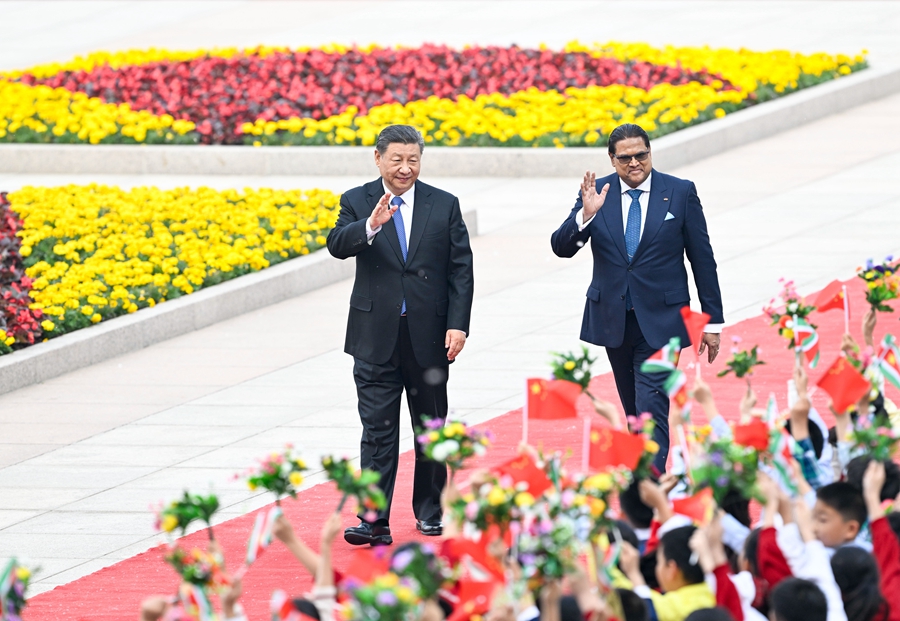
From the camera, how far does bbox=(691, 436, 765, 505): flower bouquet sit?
472cm

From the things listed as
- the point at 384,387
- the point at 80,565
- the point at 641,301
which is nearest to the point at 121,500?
the point at 80,565

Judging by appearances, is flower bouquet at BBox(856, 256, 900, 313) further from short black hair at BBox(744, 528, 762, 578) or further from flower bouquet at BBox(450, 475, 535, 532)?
flower bouquet at BBox(450, 475, 535, 532)

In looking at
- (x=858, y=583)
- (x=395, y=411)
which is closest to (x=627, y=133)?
(x=395, y=411)

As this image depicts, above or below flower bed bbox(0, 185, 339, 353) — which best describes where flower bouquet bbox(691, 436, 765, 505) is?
above

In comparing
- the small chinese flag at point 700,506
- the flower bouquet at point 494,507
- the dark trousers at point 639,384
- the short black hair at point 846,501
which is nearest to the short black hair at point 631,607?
the small chinese flag at point 700,506

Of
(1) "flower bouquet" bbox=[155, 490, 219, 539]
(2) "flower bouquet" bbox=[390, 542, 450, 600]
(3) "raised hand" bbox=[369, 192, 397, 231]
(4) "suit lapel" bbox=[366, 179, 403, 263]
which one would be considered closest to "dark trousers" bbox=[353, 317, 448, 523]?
(4) "suit lapel" bbox=[366, 179, 403, 263]

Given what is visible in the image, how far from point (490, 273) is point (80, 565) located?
21.9ft

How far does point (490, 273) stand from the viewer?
13.8 metres

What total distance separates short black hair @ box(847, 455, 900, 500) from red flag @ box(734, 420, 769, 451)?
53 cm

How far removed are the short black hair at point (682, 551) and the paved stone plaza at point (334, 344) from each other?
3.37 meters

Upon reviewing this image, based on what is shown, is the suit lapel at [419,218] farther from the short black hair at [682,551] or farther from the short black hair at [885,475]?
the short black hair at [682,551]

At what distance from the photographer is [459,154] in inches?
690

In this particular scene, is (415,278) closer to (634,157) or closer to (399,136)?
(399,136)

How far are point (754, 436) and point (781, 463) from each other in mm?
147
